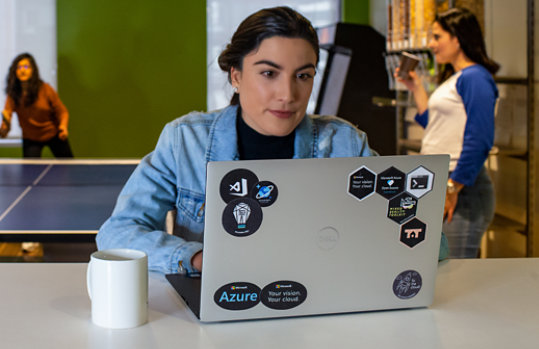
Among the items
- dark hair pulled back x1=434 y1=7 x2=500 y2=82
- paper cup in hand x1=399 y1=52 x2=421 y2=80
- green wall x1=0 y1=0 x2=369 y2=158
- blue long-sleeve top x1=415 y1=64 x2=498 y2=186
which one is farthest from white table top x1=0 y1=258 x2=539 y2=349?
green wall x1=0 y1=0 x2=369 y2=158

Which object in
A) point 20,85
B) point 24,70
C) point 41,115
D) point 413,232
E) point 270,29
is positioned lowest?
point 413,232

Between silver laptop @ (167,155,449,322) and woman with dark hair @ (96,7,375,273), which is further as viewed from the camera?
woman with dark hair @ (96,7,375,273)

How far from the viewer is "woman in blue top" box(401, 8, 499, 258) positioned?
272 centimetres

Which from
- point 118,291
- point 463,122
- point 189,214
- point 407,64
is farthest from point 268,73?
point 407,64

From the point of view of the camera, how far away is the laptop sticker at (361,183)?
0.91 m

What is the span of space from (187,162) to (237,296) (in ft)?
2.03

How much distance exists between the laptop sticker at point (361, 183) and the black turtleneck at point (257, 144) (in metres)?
0.65

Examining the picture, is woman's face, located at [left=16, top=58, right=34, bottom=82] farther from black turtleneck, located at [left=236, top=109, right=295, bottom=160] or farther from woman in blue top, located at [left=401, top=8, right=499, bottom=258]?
black turtleneck, located at [left=236, top=109, right=295, bottom=160]

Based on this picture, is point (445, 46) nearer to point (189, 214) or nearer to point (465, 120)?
point (465, 120)

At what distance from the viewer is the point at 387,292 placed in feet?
3.28

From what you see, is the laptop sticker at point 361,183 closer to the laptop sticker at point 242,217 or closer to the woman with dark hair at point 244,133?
the laptop sticker at point 242,217

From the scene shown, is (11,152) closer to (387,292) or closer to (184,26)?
(184,26)

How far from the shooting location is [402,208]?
959mm

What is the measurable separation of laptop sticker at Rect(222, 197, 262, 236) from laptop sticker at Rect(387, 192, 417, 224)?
199mm
